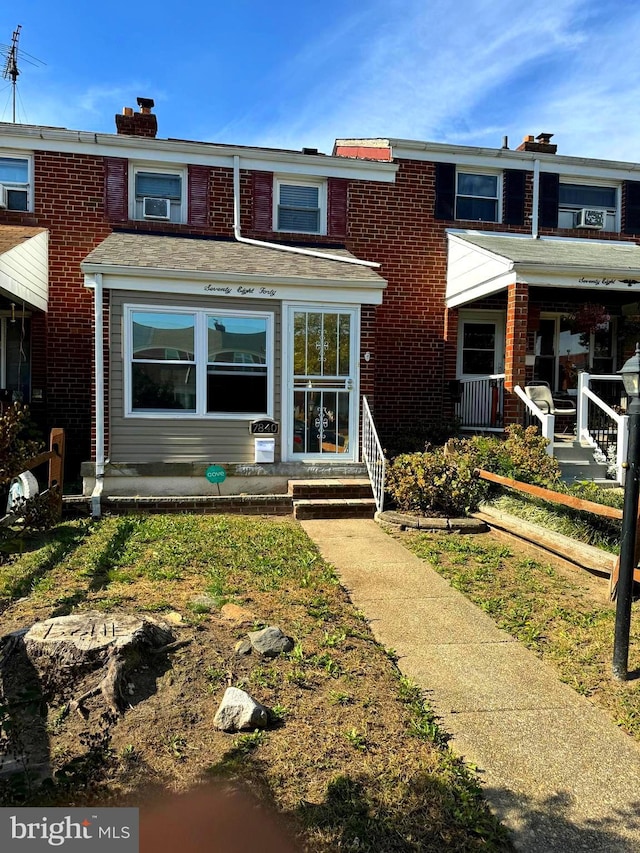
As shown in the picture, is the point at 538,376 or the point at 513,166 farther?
the point at 538,376

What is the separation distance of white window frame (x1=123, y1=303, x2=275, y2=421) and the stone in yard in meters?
4.70

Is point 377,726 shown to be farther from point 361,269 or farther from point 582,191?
point 582,191

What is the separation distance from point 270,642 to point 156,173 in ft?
32.1

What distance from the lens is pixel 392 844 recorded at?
2.27m

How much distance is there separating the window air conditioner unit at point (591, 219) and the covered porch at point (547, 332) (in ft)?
1.33

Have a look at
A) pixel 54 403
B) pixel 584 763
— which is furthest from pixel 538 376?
pixel 584 763

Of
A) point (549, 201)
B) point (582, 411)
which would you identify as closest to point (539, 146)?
point (549, 201)

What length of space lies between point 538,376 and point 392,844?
11.8 m

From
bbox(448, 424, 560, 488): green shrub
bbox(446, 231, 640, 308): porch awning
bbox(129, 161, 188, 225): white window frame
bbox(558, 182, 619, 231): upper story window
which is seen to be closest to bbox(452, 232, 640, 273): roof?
bbox(446, 231, 640, 308): porch awning

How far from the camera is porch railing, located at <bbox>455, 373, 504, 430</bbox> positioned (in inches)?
403

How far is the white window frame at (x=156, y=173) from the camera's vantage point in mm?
10836

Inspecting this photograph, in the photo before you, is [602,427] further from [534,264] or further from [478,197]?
[478,197]

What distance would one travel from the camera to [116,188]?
10.7m

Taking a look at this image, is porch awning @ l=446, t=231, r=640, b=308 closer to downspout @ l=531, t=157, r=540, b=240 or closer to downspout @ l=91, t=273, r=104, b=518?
downspout @ l=531, t=157, r=540, b=240
